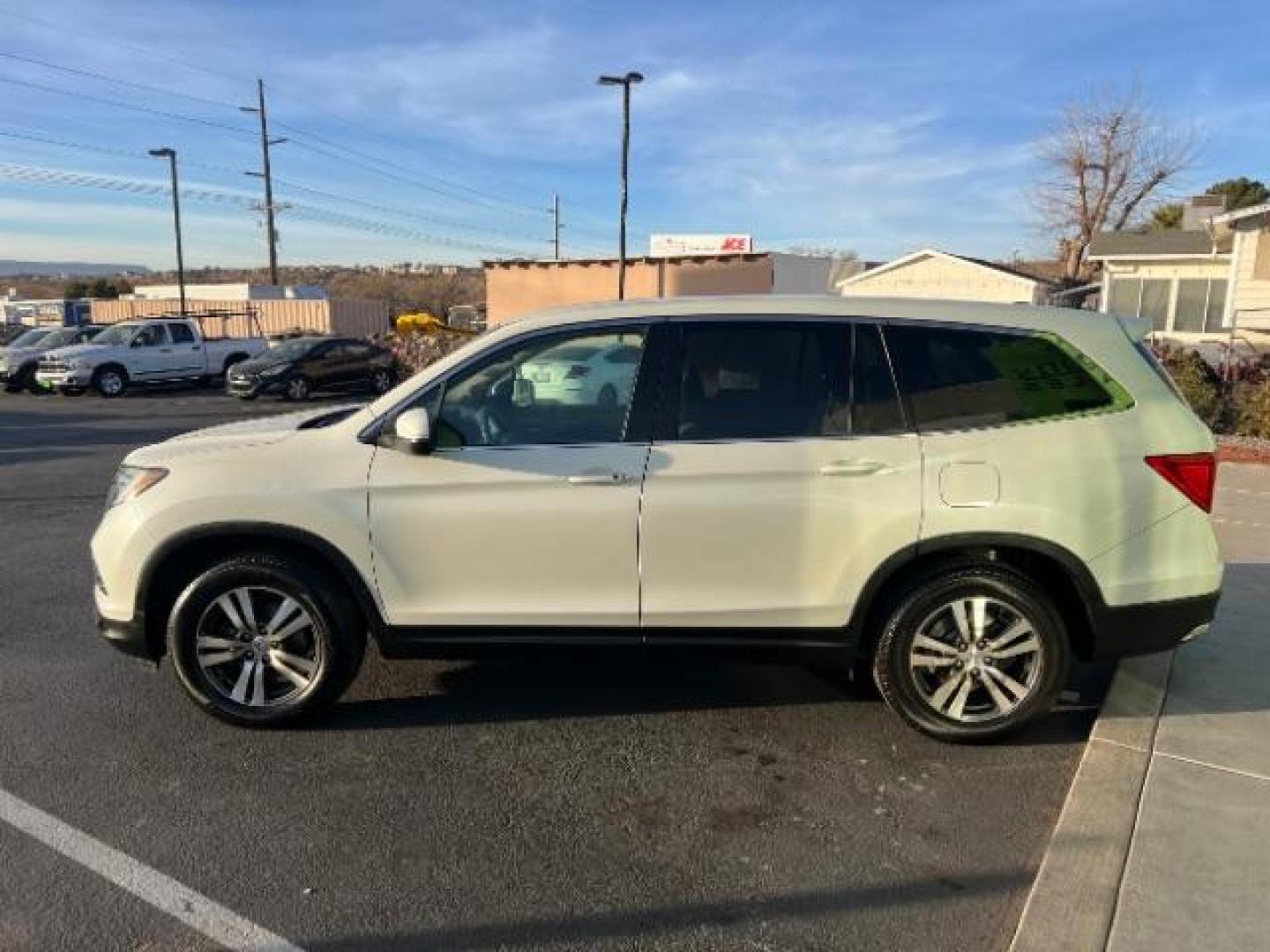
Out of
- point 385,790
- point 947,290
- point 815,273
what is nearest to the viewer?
point 385,790

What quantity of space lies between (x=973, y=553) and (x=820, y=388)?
89 centimetres

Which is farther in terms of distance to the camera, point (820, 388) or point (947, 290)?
point (947, 290)

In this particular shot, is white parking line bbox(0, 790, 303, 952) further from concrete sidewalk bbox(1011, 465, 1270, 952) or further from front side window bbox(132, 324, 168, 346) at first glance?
front side window bbox(132, 324, 168, 346)

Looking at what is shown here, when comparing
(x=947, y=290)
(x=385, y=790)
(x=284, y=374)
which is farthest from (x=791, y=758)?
(x=947, y=290)

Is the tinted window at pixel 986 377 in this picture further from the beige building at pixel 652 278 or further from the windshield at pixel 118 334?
the beige building at pixel 652 278

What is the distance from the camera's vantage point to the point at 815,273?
1897 inches

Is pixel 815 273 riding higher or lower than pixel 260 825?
higher

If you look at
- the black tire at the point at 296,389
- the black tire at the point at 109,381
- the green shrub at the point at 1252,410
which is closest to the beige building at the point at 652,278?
the black tire at the point at 296,389

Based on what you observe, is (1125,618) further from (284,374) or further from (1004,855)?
(284,374)

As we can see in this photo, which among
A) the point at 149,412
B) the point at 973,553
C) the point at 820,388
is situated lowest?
the point at 149,412

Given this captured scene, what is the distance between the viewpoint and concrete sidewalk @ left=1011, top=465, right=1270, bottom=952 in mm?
2750

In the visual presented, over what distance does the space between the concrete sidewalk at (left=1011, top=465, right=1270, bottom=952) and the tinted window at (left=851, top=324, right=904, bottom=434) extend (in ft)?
4.94

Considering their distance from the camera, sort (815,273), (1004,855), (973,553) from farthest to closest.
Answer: (815,273) → (973,553) → (1004,855)

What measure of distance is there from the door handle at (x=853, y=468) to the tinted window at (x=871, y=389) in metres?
0.13
